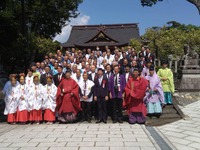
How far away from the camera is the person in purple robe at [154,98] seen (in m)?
10.1

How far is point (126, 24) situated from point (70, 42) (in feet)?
33.0

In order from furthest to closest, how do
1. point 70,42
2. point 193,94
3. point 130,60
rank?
1. point 70,42
2. point 193,94
3. point 130,60

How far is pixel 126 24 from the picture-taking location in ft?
158

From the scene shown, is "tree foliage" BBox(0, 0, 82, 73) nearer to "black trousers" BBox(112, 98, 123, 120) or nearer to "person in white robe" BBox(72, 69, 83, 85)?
"person in white robe" BBox(72, 69, 83, 85)

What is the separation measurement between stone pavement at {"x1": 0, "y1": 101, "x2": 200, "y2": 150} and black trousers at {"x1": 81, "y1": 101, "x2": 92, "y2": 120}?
1.25ft

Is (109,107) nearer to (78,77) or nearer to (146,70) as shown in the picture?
(78,77)

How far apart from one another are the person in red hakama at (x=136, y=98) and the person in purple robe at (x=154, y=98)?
493 mm

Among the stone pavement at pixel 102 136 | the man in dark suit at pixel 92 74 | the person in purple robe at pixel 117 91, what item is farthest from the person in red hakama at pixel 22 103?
the person in purple robe at pixel 117 91

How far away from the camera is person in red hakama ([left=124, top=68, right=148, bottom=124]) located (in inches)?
379

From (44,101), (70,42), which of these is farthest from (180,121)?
(70,42)

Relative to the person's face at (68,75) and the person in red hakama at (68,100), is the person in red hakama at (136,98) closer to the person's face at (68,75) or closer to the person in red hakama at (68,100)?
the person in red hakama at (68,100)

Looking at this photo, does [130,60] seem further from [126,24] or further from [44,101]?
[126,24]

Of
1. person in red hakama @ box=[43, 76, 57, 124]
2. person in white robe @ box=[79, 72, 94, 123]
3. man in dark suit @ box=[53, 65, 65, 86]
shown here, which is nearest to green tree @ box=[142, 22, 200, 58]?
man in dark suit @ box=[53, 65, 65, 86]

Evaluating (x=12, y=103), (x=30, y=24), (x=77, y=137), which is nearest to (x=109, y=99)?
(x=77, y=137)
